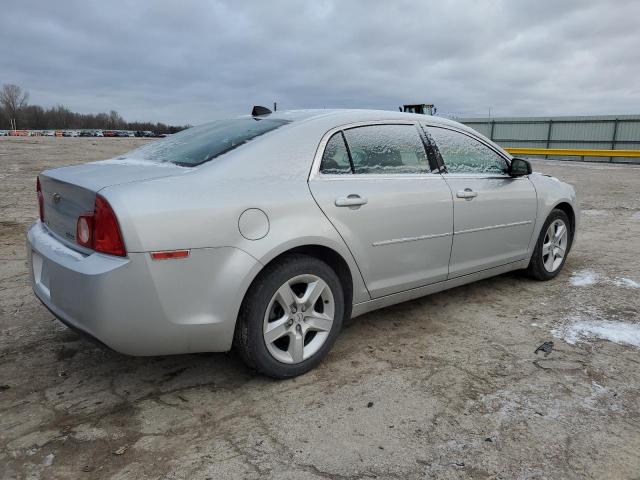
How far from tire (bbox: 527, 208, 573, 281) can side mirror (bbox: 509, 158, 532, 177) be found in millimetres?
704

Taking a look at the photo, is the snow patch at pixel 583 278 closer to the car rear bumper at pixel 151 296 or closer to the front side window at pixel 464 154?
the front side window at pixel 464 154

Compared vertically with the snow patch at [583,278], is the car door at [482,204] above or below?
above

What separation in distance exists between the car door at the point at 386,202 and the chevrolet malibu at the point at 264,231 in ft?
0.03

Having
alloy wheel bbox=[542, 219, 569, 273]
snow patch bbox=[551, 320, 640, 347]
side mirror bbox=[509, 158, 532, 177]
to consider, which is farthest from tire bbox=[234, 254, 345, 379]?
alloy wheel bbox=[542, 219, 569, 273]

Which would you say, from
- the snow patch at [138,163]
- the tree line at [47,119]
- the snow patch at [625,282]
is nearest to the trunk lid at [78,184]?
the snow patch at [138,163]

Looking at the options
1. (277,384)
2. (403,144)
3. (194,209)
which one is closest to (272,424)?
(277,384)

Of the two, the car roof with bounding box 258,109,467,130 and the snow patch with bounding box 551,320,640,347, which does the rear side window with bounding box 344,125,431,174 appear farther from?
the snow patch with bounding box 551,320,640,347

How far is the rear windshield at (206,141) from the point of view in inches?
114

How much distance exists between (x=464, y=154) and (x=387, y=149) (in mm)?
882

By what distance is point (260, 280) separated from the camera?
267cm

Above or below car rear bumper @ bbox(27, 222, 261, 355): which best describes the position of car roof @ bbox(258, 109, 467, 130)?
above

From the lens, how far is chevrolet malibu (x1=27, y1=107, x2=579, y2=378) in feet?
7.77

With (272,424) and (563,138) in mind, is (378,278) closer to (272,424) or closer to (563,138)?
(272,424)

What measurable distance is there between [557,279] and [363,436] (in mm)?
3345
